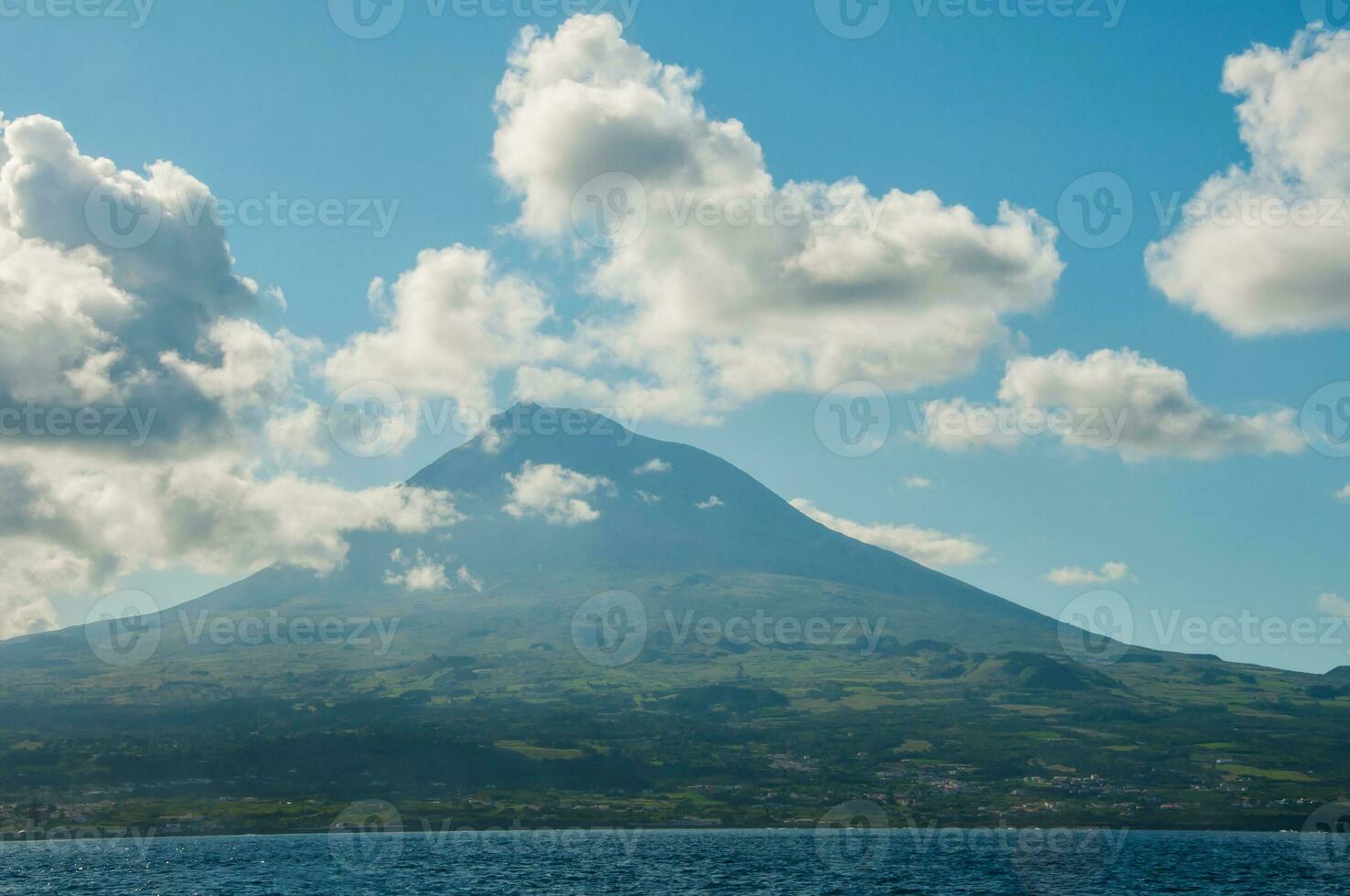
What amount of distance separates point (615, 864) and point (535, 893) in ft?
148

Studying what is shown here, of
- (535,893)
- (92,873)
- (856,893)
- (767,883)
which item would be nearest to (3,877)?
(92,873)

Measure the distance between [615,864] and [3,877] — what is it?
103m

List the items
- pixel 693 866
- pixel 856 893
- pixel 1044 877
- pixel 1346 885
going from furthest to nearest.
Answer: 1. pixel 693 866
2. pixel 1044 877
3. pixel 1346 885
4. pixel 856 893

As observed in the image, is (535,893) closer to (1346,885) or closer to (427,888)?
(427,888)

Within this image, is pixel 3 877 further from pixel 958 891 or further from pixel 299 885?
pixel 958 891

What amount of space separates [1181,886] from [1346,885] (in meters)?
24.9

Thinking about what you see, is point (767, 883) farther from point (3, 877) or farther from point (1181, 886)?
point (3, 877)

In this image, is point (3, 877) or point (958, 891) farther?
point (3, 877)

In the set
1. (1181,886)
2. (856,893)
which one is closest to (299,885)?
(856,893)

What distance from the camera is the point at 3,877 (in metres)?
183

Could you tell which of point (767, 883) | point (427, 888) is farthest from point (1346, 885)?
point (427, 888)

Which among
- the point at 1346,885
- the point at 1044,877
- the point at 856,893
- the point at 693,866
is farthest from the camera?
the point at 693,866

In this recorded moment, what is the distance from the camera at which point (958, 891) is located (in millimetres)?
158625

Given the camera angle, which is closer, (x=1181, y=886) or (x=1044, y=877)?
(x=1181, y=886)
